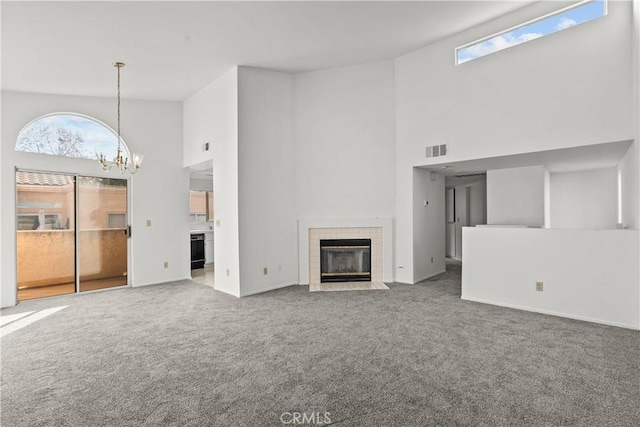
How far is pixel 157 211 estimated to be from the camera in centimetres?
663

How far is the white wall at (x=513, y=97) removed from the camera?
3.81 m

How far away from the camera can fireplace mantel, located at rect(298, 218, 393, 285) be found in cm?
614

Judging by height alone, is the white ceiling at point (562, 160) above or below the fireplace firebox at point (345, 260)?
above

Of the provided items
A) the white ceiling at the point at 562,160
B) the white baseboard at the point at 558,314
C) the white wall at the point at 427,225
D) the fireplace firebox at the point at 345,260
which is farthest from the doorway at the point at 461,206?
the white baseboard at the point at 558,314

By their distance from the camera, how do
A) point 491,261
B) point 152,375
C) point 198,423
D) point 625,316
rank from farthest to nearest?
point 491,261, point 625,316, point 152,375, point 198,423

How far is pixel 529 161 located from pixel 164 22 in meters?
5.41

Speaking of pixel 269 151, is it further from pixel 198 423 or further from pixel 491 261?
pixel 198 423

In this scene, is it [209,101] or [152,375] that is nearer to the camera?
[152,375]

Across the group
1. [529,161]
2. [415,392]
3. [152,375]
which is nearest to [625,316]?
[529,161]

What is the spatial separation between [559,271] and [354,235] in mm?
3105
